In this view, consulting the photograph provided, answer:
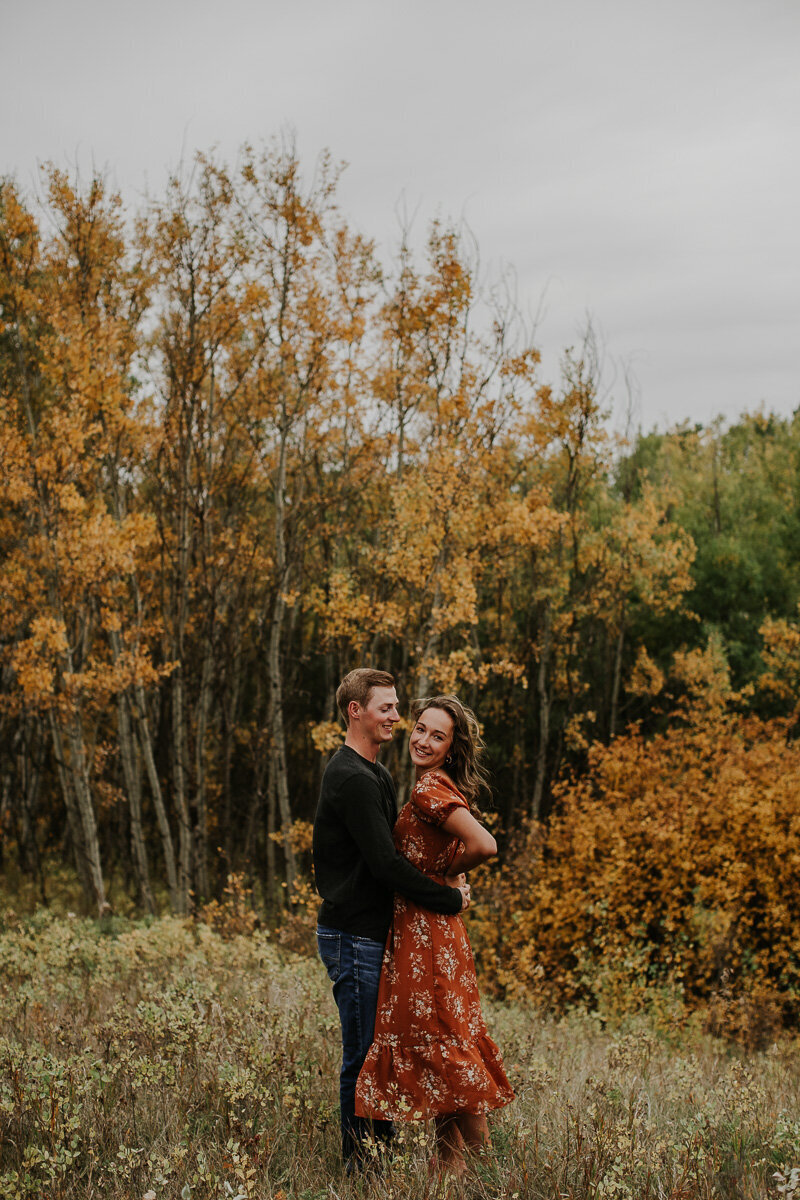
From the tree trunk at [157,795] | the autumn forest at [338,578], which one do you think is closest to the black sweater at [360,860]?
the autumn forest at [338,578]

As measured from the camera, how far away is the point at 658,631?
20.9 meters

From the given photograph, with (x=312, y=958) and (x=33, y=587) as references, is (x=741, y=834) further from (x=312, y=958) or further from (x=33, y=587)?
(x=33, y=587)

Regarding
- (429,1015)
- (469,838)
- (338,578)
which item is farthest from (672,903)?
(469,838)

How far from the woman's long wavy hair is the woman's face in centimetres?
3

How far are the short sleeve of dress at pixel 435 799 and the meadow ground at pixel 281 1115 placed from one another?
3.13 feet

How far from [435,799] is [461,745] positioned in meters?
0.28

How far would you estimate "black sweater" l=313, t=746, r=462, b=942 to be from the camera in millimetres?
2908

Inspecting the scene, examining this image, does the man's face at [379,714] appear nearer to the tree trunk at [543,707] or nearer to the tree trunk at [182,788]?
the tree trunk at [182,788]

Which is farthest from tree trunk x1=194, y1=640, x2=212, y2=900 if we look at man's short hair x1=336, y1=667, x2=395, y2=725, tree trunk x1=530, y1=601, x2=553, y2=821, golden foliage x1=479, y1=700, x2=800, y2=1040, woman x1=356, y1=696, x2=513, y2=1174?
woman x1=356, y1=696, x2=513, y2=1174

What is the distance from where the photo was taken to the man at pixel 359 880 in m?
2.93

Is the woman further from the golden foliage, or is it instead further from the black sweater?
the golden foliage

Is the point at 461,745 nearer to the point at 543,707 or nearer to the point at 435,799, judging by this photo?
the point at 435,799

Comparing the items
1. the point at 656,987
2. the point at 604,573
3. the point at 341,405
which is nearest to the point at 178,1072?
the point at 656,987

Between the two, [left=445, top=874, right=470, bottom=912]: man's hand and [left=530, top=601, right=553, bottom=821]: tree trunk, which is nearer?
[left=445, top=874, right=470, bottom=912]: man's hand
